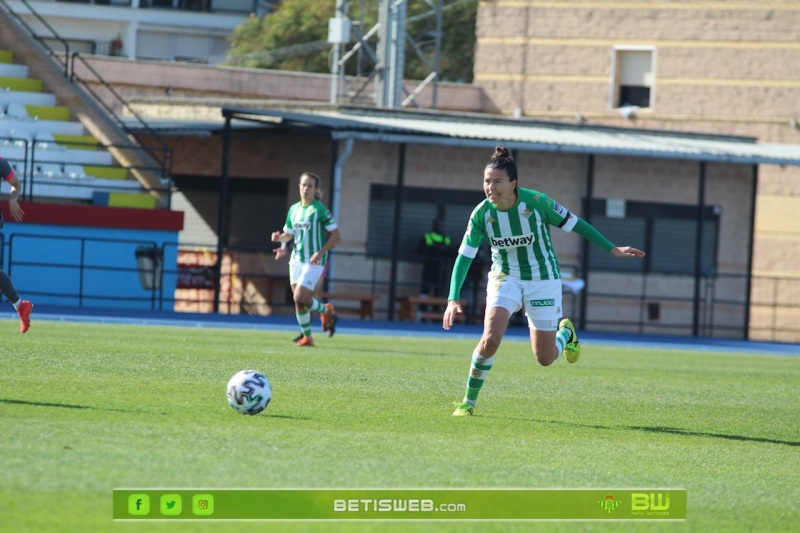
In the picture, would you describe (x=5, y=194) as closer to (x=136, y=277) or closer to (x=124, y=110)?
(x=136, y=277)

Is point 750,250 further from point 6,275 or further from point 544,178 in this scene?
point 6,275

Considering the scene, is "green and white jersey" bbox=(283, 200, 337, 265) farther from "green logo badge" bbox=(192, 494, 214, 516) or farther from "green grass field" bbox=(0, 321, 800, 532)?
"green logo badge" bbox=(192, 494, 214, 516)

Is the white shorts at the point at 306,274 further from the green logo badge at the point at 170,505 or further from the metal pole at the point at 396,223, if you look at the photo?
the green logo badge at the point at 170,505

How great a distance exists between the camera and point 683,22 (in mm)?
37750

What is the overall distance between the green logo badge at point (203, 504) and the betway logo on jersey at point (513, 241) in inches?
188

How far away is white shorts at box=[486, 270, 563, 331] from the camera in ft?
34.2

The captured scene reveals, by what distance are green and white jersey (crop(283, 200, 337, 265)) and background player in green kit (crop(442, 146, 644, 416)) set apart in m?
6.88

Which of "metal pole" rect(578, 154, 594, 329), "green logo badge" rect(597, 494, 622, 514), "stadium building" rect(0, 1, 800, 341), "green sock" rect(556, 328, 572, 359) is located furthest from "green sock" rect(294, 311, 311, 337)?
"metal pole" rect(578, 154, 594, 329)

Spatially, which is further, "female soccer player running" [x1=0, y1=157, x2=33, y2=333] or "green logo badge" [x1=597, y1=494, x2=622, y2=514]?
"female soccer player running" [x1=0, y1=157, x2=33, y2=333]

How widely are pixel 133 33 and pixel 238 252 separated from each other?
30.8 m

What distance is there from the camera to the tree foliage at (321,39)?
53.0m

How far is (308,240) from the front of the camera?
17.5 metres

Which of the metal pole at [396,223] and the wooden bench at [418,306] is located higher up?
the metal pole at [396,223]

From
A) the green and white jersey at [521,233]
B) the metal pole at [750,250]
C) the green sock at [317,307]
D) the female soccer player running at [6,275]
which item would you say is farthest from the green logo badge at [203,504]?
the metal pole at [750,250]
